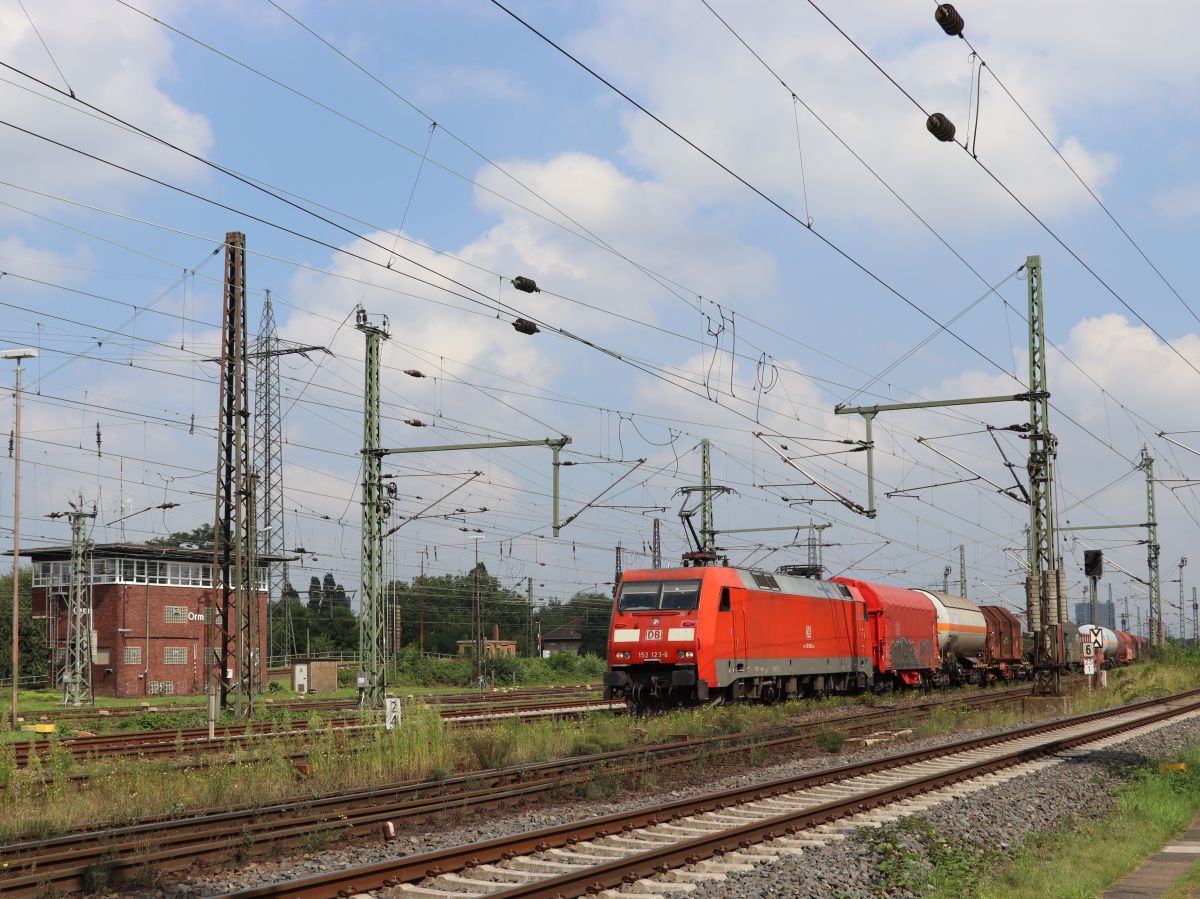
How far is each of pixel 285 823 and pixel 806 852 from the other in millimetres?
5291

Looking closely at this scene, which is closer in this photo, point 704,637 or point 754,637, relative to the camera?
point 704,637

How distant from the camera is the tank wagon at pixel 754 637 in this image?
2745cm

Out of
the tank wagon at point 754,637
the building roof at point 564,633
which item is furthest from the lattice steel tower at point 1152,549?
the building roof at point 564,633

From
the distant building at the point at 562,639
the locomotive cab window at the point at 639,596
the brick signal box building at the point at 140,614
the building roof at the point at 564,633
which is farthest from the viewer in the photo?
the distant building at the point at 562,639

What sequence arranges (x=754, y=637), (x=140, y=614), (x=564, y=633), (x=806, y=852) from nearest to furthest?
(x=806, y=852), (x=754, y=637), (x=140, y=614), (x=564, y=633)

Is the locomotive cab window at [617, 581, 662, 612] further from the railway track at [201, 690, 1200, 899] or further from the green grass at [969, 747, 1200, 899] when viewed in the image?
the green grass at [969, 747, 1200, 899]

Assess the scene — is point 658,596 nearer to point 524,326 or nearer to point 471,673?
point 524,326

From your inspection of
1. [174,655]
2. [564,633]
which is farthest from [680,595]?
[564,633]

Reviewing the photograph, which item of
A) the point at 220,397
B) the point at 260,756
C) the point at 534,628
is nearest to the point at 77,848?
the point at 260,756

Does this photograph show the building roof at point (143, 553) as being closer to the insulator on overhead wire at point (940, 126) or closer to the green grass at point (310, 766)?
the green grass at point (310, 766)

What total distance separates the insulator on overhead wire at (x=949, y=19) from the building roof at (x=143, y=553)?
5335 centimetres

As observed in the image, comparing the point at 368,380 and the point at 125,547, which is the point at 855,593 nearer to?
the point at 368,380

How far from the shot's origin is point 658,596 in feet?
92.8

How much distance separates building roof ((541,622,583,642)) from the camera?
131 m
